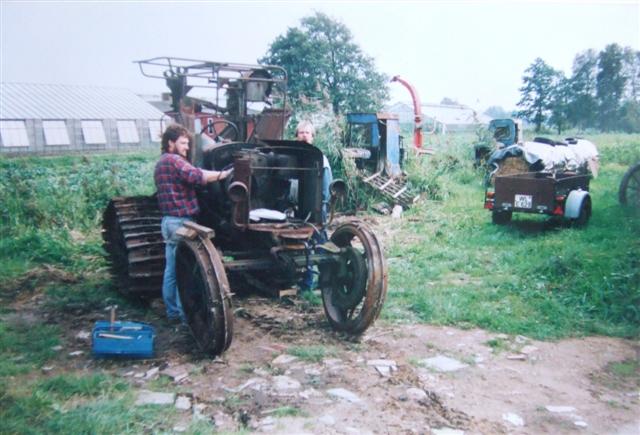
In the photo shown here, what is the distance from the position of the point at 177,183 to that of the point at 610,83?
530cm

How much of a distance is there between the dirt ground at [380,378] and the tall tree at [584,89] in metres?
3.38

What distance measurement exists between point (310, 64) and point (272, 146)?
4.18 meters

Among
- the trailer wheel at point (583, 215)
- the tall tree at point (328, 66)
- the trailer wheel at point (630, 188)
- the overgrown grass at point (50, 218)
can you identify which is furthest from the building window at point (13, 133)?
the trailer wheel at point (630, 188)

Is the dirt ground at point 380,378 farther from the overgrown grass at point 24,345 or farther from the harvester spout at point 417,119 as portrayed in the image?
the harvester spout at point 417,119

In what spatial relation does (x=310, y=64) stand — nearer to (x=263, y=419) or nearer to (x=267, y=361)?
(x=267, y=361)

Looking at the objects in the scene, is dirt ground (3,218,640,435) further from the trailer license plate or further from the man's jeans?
the trailer license plate

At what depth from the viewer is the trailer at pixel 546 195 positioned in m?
7.61

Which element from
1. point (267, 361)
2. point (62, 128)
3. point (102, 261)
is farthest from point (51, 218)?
point (62, 128)

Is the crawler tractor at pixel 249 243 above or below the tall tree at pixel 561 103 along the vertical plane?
below

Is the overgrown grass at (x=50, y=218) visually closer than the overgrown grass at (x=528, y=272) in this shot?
No

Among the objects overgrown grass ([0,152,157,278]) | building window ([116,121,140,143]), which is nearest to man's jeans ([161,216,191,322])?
overgrown grass ([0,152,157,278])

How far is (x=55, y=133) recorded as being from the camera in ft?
58.6

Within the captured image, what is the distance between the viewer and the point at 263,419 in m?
3.07

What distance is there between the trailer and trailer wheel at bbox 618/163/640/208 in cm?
65
